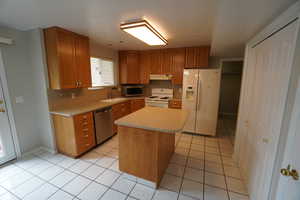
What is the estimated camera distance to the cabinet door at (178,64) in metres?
3.86

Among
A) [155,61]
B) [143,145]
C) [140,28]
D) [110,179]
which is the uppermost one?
[140,28]

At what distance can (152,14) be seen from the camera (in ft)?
5.83

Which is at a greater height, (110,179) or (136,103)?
(136,103)

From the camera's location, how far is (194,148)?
2.89 m

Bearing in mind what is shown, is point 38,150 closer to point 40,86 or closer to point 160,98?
point 40,86

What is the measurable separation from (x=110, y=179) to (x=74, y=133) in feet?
3.52

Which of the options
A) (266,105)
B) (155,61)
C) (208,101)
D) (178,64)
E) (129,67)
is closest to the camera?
(266,105)

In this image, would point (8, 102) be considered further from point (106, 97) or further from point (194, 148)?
point (194, 148)

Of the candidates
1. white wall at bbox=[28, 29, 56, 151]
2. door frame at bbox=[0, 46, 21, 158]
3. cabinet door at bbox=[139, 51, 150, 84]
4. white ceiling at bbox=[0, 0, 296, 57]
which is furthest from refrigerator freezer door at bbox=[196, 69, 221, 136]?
door frame at bbox=[0, 46, 21, 158]

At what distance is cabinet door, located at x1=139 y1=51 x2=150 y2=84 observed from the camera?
14.0ft

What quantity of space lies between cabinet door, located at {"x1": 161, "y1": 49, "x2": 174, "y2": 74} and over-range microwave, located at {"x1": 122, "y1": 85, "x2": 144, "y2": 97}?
3.45ft

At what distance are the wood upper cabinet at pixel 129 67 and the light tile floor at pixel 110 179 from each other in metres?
2.50

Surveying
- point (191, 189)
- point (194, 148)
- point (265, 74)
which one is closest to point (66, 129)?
point (191, 189)

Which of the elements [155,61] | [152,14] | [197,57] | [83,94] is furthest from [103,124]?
[197,57]
